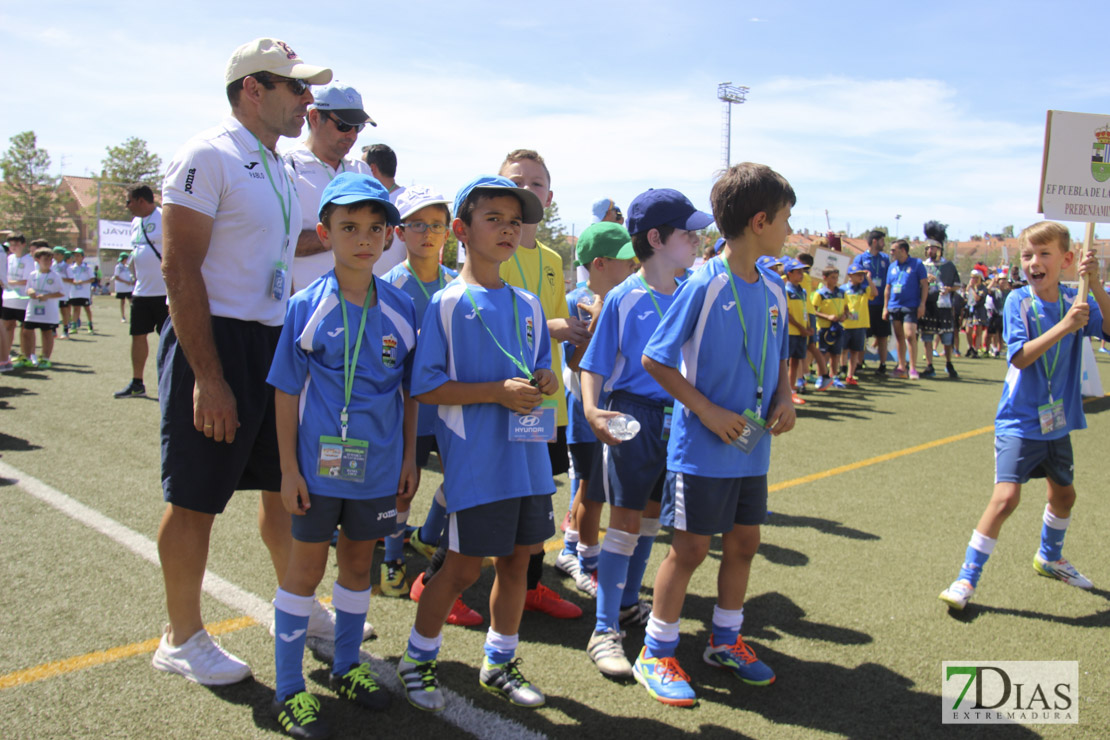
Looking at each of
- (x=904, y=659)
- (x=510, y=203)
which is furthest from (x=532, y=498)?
(x=904, y=659)

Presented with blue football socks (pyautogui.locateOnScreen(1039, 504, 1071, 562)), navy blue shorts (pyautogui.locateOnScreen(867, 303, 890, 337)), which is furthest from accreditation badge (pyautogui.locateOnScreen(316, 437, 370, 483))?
navy blue shorts (pyautogui.locateOnScreen(867, 303, 890, 337))

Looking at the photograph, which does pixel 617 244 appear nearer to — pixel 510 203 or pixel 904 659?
pixel 510 203

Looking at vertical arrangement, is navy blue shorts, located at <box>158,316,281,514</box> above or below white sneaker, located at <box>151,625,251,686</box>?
above

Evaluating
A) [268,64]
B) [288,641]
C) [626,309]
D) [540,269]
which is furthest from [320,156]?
[288,641]

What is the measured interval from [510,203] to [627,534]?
5.10 feet

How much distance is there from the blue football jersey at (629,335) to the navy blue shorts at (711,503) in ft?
1.74

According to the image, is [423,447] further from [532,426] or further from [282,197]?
[282,197]

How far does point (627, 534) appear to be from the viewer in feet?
11.1

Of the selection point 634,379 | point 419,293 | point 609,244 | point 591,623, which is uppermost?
point 609,244

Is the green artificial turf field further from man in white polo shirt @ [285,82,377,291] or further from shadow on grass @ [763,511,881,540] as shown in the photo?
man in white polo shirt @ [285,82,377,291]

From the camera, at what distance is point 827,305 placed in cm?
1272

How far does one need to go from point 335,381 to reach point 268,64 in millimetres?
1335

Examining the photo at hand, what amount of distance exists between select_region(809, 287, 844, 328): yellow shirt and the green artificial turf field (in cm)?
621

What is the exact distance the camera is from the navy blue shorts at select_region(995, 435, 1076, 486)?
3996 mm
